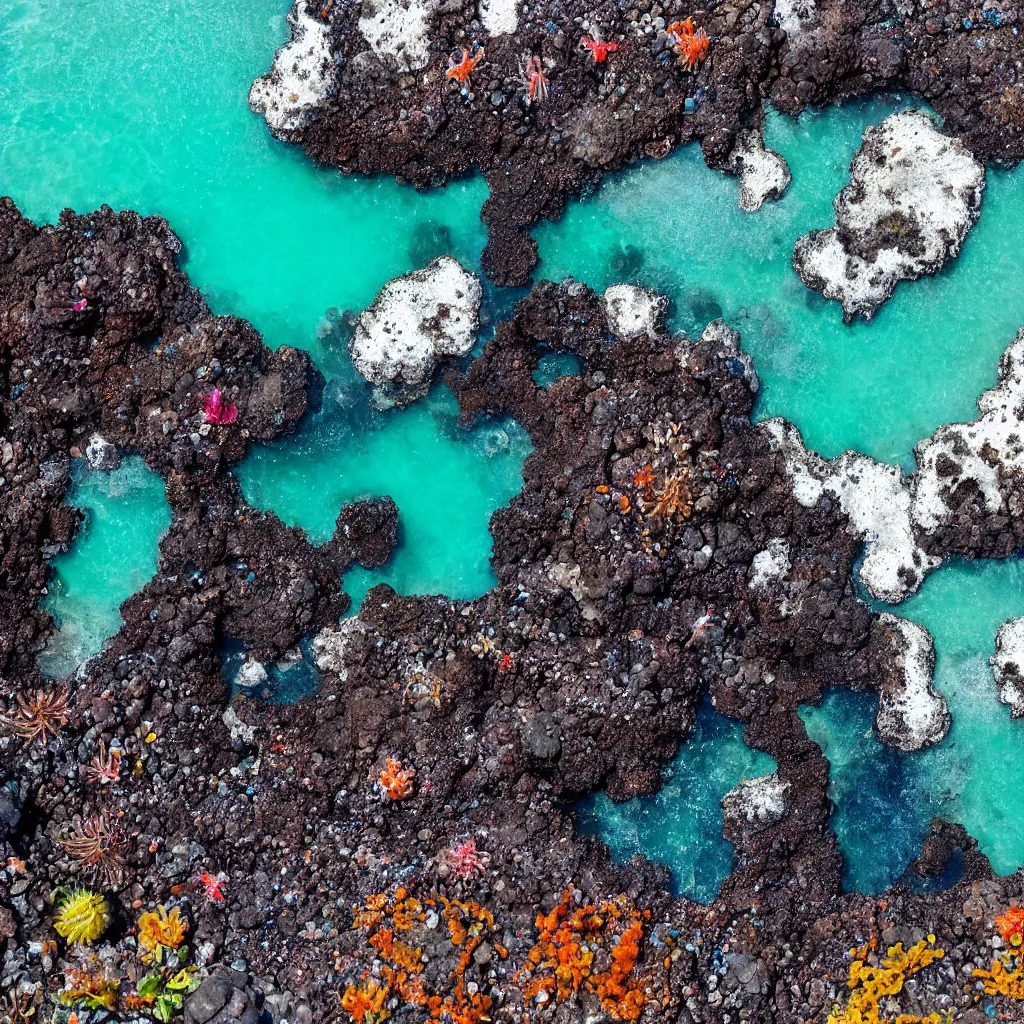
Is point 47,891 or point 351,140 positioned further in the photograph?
point 351,140

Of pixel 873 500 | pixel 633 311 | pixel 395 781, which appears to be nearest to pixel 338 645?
pixel 395 781

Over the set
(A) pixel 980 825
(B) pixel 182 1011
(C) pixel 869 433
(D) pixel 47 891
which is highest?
(C) pixel 869 433

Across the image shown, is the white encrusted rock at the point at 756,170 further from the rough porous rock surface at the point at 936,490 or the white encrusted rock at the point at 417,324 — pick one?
the white encrusted rock at the point at 417,324

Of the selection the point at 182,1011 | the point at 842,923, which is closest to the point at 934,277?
the point at 842,923

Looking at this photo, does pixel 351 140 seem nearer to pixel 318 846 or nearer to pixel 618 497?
pixel 618 497

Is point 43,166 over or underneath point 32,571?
over

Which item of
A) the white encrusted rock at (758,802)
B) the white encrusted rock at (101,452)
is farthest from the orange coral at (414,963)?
the white encrusted rock at (101,452)
